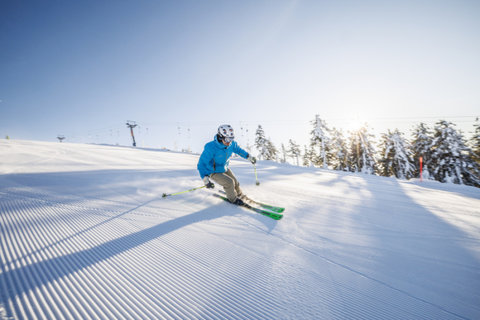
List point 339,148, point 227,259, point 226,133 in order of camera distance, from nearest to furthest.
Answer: point 227,259
point 226,133
point 339,148

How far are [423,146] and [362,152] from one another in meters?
7.69

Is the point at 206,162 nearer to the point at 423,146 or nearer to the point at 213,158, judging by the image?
the point at 213,158

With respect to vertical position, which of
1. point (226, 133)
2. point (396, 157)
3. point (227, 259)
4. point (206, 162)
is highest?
point (226, 133)

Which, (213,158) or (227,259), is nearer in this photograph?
(227,259)

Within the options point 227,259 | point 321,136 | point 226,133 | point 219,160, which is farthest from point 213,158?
point 321,136

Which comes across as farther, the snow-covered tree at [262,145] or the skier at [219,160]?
the snow-covered tree at [262,145]

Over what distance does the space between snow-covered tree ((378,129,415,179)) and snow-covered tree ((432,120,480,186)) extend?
2.98 metres

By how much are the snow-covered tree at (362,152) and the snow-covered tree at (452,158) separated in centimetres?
727

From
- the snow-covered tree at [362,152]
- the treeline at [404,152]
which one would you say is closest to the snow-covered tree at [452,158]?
the treeline at [404,152]

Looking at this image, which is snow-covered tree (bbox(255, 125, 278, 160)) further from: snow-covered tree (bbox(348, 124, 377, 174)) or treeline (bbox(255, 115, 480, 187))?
snow-covered tree (bbox(348, 124, 377, 174))

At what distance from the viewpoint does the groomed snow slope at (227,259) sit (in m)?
1.73

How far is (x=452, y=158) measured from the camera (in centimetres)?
2294

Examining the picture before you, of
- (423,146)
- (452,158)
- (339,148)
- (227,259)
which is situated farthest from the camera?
(339,148)

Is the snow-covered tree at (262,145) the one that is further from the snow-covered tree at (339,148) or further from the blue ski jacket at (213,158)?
the blue ski jacket at (213,158)
